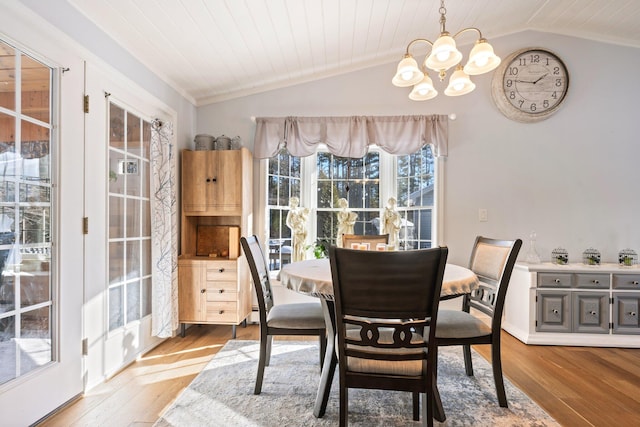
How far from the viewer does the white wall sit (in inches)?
135

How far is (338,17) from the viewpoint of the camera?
2.68 metres

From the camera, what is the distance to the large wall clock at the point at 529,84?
11.3 feet

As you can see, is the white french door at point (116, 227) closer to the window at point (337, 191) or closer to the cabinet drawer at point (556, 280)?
the window at point (337, 191)

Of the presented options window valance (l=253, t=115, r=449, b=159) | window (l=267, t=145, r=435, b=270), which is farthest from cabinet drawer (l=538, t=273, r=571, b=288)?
window valance (l=253, t=115, r=449, b=159)

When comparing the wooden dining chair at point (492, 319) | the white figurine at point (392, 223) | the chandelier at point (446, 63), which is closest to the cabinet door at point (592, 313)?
the wooden dining chair at point (492, 319)

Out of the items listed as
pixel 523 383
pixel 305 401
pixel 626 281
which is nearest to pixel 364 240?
pixel 305 401

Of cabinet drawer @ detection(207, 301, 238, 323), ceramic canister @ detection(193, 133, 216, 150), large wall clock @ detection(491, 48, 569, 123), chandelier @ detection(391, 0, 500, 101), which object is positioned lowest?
cabinet drawer @ detection(207, 301, 238, 323)

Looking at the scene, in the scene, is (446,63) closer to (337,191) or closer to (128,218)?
(337,191)

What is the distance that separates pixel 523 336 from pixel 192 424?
276 centimetres

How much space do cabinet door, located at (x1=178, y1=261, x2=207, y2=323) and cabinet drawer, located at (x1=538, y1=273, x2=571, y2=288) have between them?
9.91 feet

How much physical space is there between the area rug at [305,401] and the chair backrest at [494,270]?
1.59 feet

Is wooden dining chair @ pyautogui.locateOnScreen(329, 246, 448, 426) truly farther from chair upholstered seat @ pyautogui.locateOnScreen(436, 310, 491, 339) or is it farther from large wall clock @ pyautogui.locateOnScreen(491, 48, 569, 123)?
large wall clock @ pyautogui.locateOnScreen(491, 48, 569, 123)

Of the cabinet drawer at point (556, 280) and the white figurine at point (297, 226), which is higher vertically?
the white figurine at point (297, 226)

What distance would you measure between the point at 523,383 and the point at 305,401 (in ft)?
4.79
